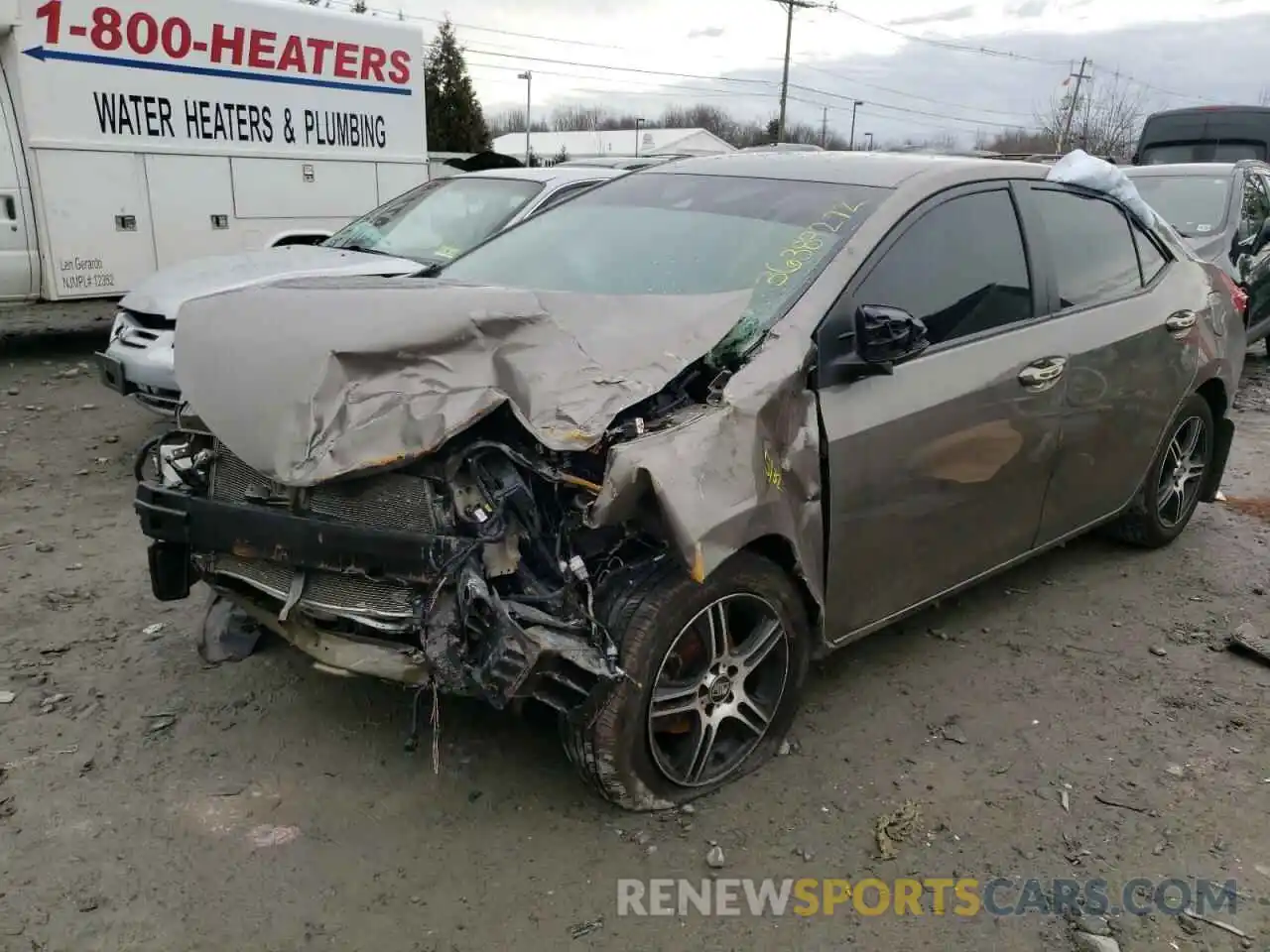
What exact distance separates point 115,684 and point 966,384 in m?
3.18

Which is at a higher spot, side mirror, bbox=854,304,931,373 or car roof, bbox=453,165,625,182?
car roof, bbox=453,165,625,182

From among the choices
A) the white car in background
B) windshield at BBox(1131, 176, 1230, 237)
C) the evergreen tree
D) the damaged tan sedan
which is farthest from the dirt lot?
the evergreen tree

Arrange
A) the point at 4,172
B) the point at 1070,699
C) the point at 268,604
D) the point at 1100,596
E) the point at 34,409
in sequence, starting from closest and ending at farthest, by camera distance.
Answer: the point at 268,604, the point at 1070,699, the point at 1100,596, the point at 34,409, the point at 4,172

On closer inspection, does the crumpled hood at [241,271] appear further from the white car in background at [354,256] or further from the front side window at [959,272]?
the front side window at [959,272]

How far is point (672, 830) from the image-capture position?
2.93 meters

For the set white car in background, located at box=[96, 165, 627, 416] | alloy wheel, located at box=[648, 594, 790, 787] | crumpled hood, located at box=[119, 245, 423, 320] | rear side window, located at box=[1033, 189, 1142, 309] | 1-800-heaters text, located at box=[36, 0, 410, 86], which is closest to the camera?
alloy wheel, located at box=[648, 594, 790, 787]

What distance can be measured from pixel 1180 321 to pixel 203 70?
27.8 ft

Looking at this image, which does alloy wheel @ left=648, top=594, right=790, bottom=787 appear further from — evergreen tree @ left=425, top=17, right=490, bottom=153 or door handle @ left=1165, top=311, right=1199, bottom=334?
evergreen tree @ left=425, top=17, right=490, bottom=153

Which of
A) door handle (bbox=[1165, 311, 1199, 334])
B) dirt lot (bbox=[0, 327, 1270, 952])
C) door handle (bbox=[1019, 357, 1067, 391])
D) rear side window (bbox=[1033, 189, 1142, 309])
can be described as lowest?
dirt lot (bbox=[0, 327, 1270, 952])

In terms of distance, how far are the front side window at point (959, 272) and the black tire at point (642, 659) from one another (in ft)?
3.30

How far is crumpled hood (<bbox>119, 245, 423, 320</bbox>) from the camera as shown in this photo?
19.7 ft

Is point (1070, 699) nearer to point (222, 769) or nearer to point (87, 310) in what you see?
point (222, 769)

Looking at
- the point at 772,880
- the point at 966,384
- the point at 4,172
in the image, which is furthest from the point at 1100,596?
the point at 4,172

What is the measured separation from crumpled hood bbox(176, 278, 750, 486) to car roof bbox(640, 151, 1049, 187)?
2.86 ft
